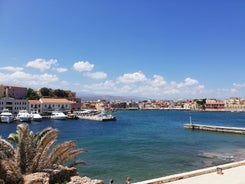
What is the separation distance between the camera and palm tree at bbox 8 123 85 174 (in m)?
11.8

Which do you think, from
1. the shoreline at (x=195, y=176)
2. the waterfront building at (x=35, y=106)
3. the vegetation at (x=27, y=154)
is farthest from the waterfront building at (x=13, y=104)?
the shoreline at (x=195, y=176)

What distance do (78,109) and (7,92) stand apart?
3407 cm

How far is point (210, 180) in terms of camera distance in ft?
44.3

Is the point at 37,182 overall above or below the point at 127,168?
above

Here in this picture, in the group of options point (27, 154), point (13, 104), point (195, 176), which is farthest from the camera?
point (13, 104)

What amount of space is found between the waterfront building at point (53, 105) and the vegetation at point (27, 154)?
103m

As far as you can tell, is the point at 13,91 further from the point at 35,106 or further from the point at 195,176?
the point at 195,176

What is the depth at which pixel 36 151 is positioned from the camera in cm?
1254

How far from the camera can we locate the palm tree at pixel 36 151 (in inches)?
464

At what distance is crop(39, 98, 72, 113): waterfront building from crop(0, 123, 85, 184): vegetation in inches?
4049

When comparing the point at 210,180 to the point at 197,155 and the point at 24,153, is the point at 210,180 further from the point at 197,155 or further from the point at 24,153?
the point at 197,155

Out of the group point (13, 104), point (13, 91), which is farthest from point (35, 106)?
point (13, 91)

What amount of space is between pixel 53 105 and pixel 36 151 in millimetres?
107234

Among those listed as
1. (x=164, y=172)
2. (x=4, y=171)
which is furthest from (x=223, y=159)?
(x=4, y=171)
